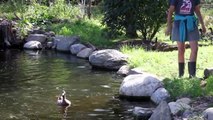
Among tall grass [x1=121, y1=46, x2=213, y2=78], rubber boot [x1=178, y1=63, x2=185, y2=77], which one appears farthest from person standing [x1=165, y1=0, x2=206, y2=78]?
tall grass [x1=121, y1=46, x2=213, y2=78]

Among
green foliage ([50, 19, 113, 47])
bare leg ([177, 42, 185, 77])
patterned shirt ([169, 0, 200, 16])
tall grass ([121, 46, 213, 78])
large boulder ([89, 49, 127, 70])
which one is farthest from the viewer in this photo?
green foliage ([50, 19, 113, 47])

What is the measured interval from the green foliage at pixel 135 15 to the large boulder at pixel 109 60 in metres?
2.53

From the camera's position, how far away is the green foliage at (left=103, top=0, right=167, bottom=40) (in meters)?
13.0

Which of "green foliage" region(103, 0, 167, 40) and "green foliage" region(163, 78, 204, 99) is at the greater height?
"green foliage" region(103, 0, 167, 40)

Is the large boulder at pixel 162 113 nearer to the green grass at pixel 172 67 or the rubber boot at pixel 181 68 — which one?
the green grass at pixel 172 67

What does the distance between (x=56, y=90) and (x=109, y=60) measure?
2555mm

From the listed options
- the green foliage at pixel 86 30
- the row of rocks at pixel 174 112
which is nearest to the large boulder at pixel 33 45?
the green foliage at pixel 86 30

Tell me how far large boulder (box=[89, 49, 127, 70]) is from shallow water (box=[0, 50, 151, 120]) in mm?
258

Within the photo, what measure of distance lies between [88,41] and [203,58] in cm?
505

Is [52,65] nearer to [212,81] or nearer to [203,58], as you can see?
[203,58]

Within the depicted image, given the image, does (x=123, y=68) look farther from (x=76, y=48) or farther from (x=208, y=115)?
(x=208, y=115)

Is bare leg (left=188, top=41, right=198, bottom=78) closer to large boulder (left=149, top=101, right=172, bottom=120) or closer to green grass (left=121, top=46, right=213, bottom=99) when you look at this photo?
green grass (left=121, top=46, right=213, bottom=99)

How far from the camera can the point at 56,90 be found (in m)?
8.47

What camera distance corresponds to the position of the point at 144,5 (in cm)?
1313
